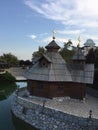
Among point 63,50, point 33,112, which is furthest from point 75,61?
point 63,50

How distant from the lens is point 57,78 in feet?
83.3

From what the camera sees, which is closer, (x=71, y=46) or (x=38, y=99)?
(x=38, y=99)

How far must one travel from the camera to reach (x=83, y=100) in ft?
86.0

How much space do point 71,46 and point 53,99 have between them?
25.4 metres

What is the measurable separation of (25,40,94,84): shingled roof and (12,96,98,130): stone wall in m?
3.69

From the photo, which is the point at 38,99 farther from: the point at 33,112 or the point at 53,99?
the point at 33,112

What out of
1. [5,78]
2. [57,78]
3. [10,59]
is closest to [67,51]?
[5,78]

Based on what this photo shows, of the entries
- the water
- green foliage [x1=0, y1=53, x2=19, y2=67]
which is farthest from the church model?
green foliage [x1=0, y1=53, x2=19, y2=67]

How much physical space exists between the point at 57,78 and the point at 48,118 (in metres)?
6.31

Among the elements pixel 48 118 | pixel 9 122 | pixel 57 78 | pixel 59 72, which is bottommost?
pixel 9 122

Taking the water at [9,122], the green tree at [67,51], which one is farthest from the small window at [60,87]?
the green tree at [67,51]

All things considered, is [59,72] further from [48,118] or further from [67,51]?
[67,51]

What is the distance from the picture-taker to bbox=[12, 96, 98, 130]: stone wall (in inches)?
699

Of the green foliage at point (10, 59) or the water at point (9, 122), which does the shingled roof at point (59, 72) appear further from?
the green foliage at point (10, 59)
